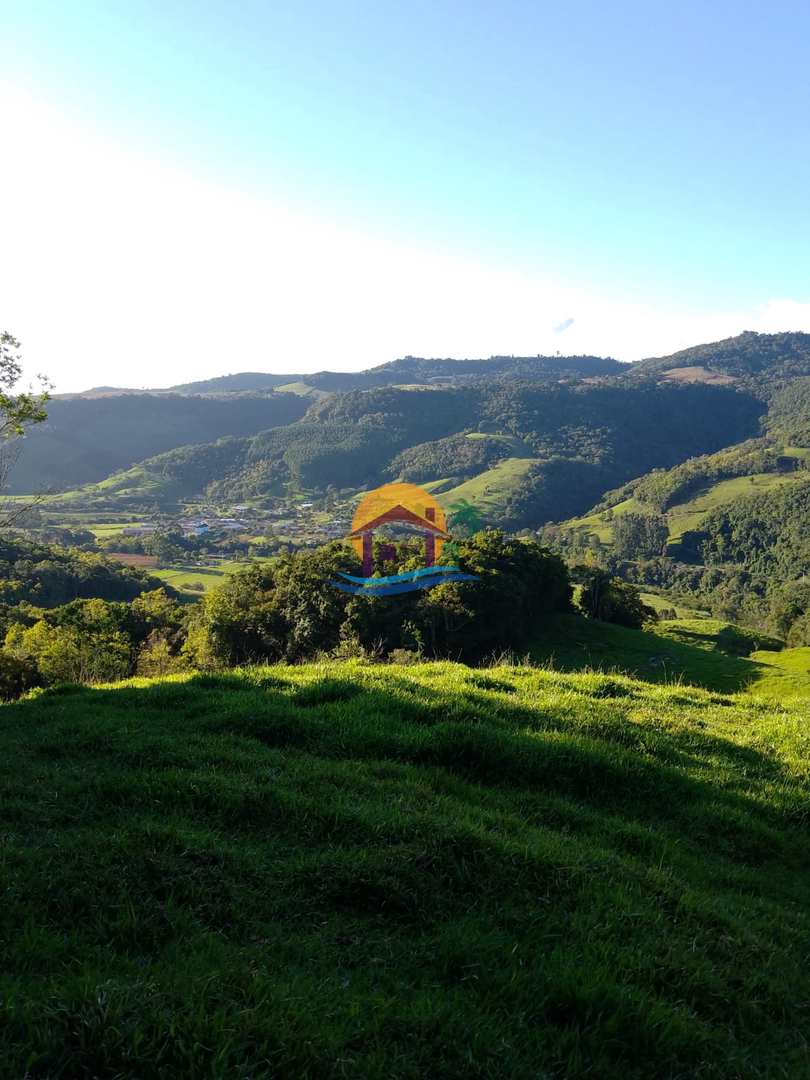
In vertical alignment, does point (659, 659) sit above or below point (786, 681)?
below

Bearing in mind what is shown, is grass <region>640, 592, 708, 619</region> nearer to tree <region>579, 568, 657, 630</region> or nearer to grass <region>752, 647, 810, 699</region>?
tree <region>579, 568, 657, 630</region>

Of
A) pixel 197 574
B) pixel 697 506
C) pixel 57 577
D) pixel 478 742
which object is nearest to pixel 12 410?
pixel 478 742

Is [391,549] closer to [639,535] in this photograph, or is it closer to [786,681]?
[786,681]

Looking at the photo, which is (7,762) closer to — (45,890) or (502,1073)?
(45,890)

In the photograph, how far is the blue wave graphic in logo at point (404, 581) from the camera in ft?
137

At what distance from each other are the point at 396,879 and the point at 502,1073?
1.66 meters

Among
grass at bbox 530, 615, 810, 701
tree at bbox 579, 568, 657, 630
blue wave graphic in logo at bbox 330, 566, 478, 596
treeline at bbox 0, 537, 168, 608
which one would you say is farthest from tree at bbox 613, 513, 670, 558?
blue wave graphic in logo at bbox 330, 566, 478, 596

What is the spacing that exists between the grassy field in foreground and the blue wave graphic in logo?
108 feet

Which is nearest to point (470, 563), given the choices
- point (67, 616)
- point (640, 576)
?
point (67, 616)

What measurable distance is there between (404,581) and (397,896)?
128 ft

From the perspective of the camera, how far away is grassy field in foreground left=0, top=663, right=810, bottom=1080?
3.15 metres

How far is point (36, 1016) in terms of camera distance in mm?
2943

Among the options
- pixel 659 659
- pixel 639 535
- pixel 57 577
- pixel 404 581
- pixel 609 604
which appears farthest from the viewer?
pixel 639 535

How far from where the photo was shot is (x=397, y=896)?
455cm
